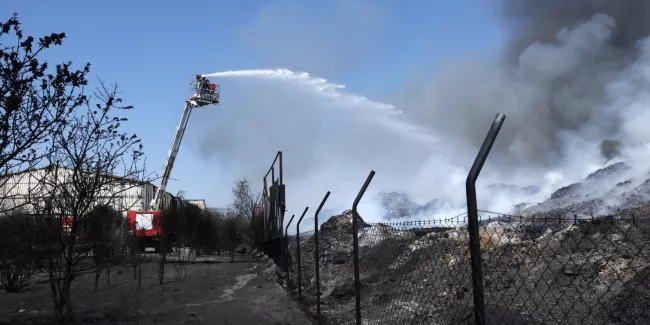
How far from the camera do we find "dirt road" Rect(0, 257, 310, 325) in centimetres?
877

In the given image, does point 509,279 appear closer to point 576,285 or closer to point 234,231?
point 576,285

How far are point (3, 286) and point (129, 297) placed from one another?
3.88 m

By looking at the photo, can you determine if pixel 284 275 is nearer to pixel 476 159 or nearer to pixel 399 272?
pixel 399 272

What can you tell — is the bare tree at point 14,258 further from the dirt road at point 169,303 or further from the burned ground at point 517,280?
the burned ground at point 517,280

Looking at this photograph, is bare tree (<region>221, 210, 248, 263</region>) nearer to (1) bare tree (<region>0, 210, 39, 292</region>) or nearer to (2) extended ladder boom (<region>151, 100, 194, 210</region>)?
(2) extended ladder boom (<region>151, 100, 194, 210</region>)

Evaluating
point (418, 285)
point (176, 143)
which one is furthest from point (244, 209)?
point (418, 285)

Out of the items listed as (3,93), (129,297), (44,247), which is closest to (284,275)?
(129,297)

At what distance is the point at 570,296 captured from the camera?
7.23 meters

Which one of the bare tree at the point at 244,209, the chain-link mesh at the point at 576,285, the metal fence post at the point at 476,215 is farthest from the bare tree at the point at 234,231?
the metal fence post at the point at 476,215

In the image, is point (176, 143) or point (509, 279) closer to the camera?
point (509, 279)

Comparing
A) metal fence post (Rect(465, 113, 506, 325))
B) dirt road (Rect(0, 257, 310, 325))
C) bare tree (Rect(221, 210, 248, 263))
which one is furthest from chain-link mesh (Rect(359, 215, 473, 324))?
bare tree (Rect(221, 210, 248, 263))

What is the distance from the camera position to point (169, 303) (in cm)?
1066

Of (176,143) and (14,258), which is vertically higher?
(176,143)

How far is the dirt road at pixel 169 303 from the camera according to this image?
8773 mm
